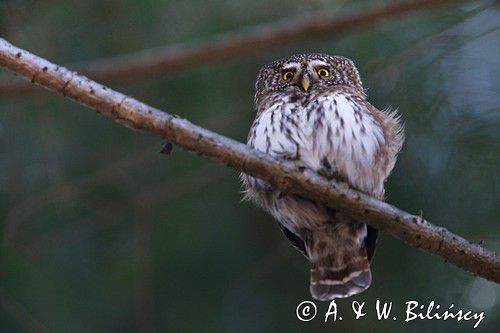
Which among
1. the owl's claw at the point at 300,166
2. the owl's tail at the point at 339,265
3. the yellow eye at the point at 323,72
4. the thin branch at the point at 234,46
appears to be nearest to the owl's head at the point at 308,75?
the yellow eye at the point at 323,72

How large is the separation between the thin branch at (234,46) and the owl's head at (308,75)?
0.23 meters

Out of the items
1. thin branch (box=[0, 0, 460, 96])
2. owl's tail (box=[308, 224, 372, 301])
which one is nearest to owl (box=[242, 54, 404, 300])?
owl's tail (box=[308, 224, 372, 301])

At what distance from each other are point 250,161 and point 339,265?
1.01 m

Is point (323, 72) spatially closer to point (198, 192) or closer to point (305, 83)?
point (305, 83)

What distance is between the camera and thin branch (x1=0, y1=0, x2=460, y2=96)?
3.92 metres

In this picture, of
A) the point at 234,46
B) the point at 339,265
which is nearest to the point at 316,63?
the point at 234,46

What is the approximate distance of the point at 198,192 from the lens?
4105mm

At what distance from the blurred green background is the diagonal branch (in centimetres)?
105

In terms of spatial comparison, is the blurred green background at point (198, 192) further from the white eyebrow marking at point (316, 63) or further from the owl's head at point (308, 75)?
the white eyebrow marking at point (316, 63)

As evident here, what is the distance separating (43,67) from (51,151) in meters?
1.48

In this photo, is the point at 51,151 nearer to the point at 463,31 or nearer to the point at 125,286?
the point at 125,286

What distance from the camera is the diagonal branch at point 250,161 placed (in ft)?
8.48

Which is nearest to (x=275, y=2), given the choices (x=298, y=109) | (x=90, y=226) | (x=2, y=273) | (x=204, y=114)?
(x=204, y=114)

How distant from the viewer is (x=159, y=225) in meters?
4.13
